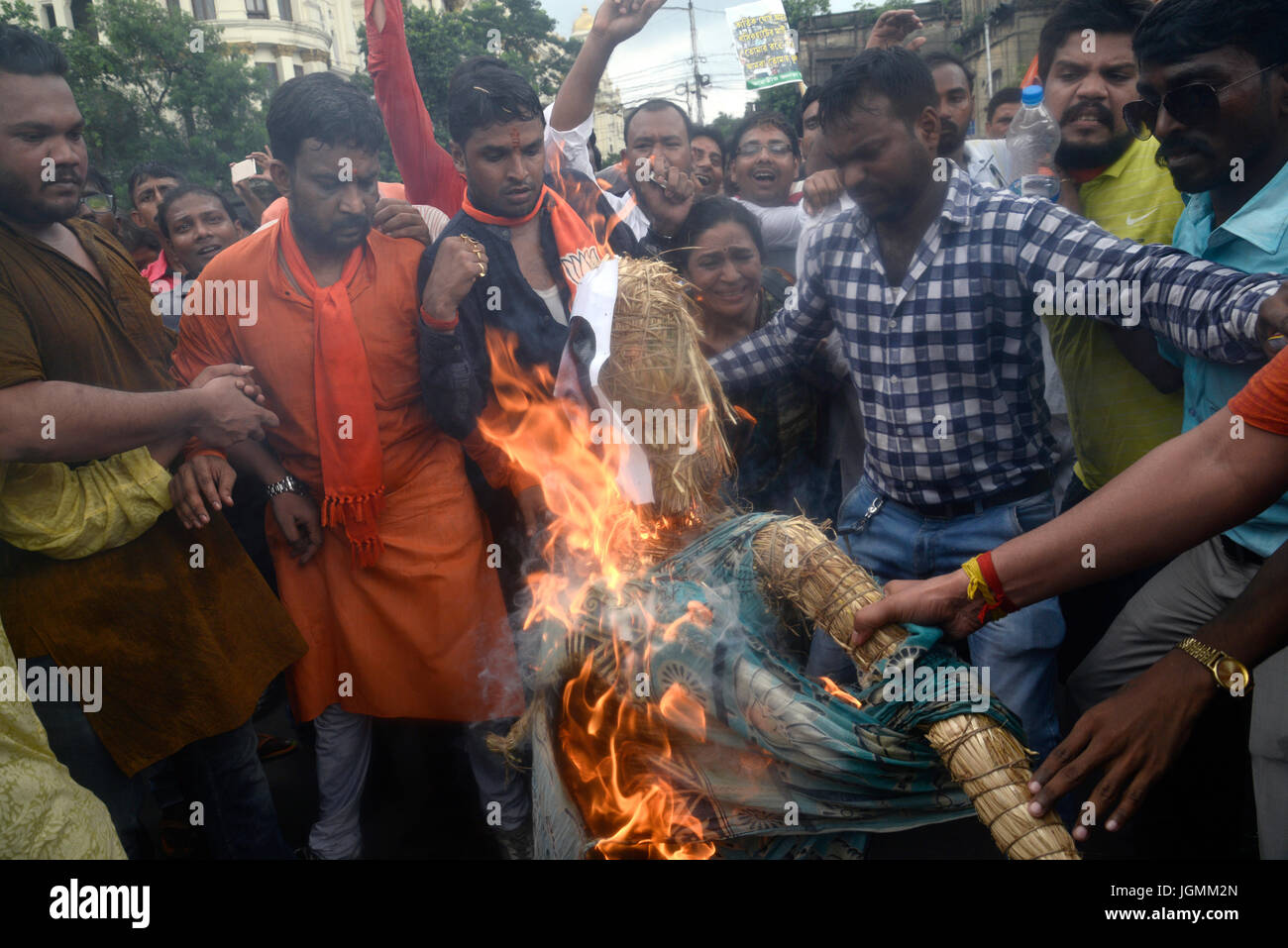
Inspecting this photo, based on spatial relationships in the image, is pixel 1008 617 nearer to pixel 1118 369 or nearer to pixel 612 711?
pixel 1118 369

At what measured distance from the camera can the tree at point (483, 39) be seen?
762 cm

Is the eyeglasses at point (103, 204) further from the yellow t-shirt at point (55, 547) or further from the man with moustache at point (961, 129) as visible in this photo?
the man with moustache at point (961, 129)

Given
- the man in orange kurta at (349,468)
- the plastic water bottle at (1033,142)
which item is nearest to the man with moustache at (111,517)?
the man in orange kurta at (349,468)

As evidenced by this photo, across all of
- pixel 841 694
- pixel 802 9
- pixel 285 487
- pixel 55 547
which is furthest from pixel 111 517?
pixel 802 9

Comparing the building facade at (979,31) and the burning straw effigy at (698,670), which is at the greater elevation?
the building facade at (979,31)

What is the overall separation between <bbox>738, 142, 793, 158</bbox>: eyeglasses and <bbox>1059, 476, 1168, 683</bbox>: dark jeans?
2.98 m

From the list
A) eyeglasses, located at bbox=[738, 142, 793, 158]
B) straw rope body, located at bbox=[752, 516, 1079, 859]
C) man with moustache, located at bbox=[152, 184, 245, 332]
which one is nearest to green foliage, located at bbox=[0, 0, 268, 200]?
man with moustache, located at bbox=[152, 184, 245, 332]

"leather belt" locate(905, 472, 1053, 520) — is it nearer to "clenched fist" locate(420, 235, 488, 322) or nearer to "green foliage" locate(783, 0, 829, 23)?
"clenched fist" locate(420, 235, 488, 322)

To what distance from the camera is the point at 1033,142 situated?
10.1 ft

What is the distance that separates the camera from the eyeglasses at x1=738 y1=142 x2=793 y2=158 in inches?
200

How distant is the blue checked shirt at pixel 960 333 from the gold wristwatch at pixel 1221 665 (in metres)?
0.89
